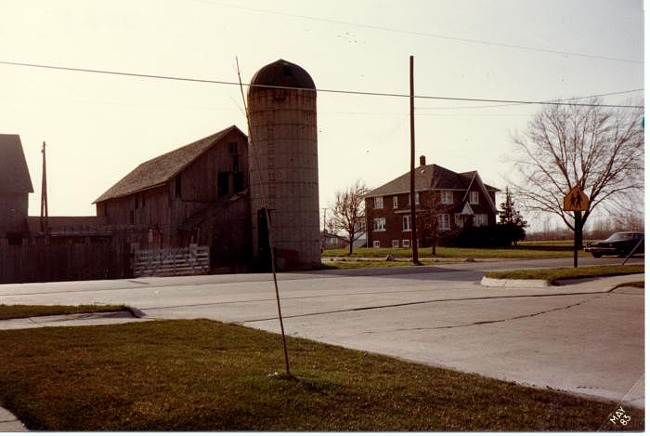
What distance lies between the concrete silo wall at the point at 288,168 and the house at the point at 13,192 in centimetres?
1845

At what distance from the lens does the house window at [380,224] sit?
7488cm

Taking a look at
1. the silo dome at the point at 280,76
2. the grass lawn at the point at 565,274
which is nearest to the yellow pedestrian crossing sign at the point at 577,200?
the grass lawn at the point at 565,274

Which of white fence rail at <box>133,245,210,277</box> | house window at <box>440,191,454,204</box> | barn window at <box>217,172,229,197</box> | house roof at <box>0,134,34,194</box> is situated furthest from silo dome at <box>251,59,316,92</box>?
house window at <box>440,191,454,204</box>

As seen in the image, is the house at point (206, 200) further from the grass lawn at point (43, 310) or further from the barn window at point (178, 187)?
the grass lawn at point (43, 310)

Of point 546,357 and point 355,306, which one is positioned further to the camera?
point 355,306

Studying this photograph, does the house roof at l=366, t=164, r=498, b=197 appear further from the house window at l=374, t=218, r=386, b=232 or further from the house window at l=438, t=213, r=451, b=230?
the house window at l=374, t=218, r=386, b=232

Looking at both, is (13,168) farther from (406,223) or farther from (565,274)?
(406,223)

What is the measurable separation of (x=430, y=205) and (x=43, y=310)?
46.5 metres

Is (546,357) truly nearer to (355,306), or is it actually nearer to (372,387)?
(372,387)

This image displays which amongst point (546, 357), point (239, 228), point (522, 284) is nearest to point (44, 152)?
point (239, 228)

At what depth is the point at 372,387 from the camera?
629 centimetres

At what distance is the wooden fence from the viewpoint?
108ft

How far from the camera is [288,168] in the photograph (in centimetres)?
3412

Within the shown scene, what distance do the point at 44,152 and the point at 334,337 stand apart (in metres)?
39.0
